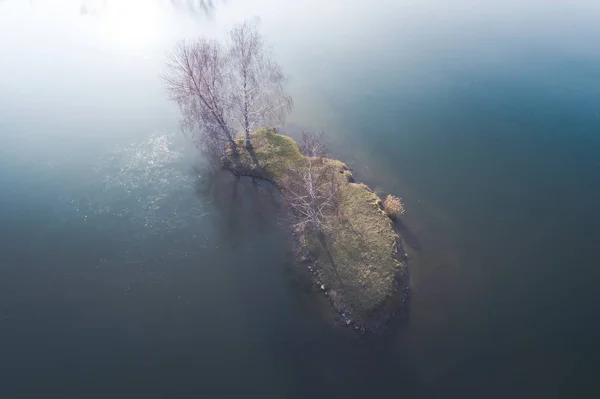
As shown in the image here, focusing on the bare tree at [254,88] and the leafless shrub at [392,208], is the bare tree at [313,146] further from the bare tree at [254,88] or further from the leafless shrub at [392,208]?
the leafless shrub at [392,208]

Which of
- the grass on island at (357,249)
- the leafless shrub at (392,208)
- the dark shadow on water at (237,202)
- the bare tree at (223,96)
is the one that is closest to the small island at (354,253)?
the grass on island at (357,249)

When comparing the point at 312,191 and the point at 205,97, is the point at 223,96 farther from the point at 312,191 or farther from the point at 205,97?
the point at 312,191

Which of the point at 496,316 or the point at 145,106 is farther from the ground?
the point at 145,106

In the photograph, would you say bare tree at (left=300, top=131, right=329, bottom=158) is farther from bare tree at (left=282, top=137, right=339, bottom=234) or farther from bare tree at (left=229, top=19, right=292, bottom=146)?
bare tree at (left=229, top=19, right=292, bottom=146)

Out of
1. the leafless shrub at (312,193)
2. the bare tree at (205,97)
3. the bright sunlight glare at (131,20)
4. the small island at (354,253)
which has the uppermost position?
the bright sunlight glare at (131,20)

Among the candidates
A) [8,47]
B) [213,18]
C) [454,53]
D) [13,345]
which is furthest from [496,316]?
[8,47]

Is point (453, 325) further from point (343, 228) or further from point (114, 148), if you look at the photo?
point (114, 148)

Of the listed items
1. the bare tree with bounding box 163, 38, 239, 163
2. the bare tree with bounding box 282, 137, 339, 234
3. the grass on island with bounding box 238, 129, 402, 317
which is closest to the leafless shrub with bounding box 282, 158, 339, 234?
the bare tree with bounding box 282, 137, 339, 234
